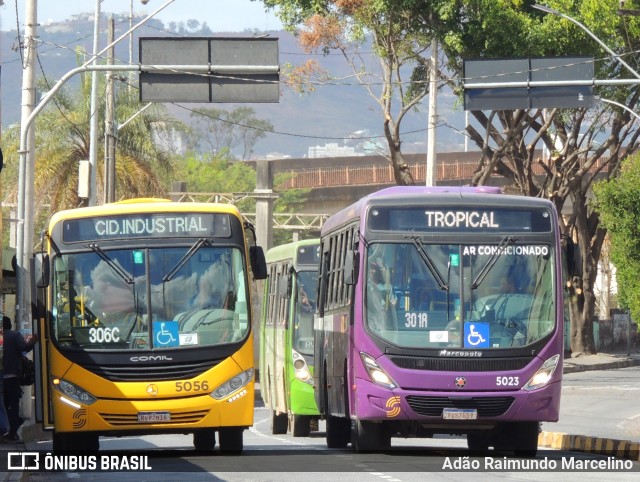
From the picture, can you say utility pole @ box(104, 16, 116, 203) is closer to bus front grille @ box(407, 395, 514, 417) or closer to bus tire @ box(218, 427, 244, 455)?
bus tire @ box(218, 427, 244, 455)

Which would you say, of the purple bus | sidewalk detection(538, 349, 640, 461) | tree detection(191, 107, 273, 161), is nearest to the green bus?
sidewalk detection(538, 349, 640, 461)

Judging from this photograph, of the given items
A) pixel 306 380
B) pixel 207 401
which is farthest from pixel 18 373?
pixel 207 401

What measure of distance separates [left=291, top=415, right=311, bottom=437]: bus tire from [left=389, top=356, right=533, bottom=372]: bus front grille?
781cm

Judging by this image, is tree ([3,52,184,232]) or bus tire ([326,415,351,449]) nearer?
bus tire ([326,415,351,449])

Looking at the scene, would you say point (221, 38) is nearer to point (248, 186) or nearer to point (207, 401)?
point (207, 401)

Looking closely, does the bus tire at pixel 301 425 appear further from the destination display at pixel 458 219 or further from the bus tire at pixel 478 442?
the destination display at pixel 458 219

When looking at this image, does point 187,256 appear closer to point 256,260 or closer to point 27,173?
point 256,260

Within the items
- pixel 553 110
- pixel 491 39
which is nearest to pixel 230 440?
pixel 491 39

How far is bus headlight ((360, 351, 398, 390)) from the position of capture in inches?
685

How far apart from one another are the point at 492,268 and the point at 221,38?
33.8 ft

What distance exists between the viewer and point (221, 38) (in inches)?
1048

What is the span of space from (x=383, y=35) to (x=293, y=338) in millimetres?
19140

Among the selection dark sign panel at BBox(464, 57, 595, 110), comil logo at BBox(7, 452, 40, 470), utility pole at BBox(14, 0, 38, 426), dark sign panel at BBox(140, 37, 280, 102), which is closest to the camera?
comil logo at BBox(7, 452, 40, 470)

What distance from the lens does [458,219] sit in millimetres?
17984
